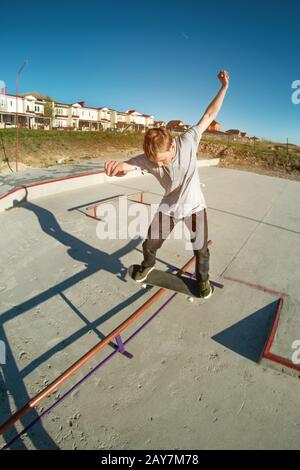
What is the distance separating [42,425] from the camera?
7.38 feet

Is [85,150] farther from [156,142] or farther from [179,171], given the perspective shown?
[156,142]

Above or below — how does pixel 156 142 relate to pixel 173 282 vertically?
above

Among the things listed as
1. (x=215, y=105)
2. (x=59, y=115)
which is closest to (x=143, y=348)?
(x=215, y=105)

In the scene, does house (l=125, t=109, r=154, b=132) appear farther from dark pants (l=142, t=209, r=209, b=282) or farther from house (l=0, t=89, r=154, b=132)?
A: dark pants (l=142, t=209, r=209, b=282)

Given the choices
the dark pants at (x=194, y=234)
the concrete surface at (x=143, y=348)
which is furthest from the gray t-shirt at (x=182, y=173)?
the concrete surface at (x=143, y=348)

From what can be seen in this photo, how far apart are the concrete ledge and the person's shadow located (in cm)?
124

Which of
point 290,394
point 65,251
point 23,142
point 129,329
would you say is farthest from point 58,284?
point 23,142

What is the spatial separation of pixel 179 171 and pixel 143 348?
191 centimetres

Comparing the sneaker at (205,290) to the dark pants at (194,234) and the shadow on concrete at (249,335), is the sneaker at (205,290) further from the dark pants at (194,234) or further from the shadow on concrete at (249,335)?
the shadow on concrete at (249,335)

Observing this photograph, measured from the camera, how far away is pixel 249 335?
3270 millimetres

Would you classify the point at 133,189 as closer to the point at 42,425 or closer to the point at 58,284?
the point at 58,284

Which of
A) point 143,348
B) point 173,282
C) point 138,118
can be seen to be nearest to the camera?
point 143,348

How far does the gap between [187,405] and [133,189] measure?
8.92 meters

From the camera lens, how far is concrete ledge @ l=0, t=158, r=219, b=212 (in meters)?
7.40
